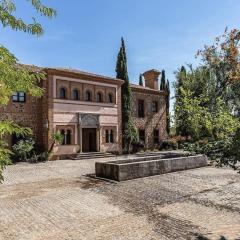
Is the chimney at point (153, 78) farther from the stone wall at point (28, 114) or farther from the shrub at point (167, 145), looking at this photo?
the stone wall at point (28, 114)

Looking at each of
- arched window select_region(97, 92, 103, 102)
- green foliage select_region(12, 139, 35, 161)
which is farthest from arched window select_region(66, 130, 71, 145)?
arched window select_region(97, 92, 103, 102)

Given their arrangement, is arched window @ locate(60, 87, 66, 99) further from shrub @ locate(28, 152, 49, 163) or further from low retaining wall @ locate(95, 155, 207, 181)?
low retaining wall @ locate(95, 155, 207, 181)

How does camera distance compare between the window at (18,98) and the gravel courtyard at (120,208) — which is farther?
the window at (18,98)

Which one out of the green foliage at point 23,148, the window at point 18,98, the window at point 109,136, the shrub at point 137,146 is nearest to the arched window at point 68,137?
the green foliage at point 23,148

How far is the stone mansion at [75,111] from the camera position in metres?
23.0

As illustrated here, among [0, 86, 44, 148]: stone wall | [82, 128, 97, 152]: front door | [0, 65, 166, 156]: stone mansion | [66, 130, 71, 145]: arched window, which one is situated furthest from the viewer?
[82, 128, 97, 152]: front door

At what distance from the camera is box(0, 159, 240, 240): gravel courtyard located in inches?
270

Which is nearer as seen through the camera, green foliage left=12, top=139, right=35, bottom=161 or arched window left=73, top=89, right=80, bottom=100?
green foliage left=12, top=139, right=35, bottom=161

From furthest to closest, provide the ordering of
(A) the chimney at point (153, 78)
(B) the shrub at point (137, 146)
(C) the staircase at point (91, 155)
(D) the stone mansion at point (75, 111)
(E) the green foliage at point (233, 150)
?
(A) the chimney at point (153, 78) < (B) the shrub at point (137, 146) < (C) the staircase at point (91, 155) < (D) the stone mansion at point (75, 111) < (E) the green foliage at point (233, 150)

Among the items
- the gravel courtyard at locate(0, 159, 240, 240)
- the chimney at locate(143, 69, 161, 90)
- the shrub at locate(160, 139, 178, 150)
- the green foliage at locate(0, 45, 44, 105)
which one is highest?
the chimney at locate(143, 69, 161, 90)

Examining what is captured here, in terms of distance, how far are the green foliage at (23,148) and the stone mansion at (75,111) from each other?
1157 millimetres

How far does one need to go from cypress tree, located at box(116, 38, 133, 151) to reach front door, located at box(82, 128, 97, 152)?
3974 millimetres

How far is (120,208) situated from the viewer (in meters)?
9.02

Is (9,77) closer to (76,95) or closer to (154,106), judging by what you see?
(76,95)
